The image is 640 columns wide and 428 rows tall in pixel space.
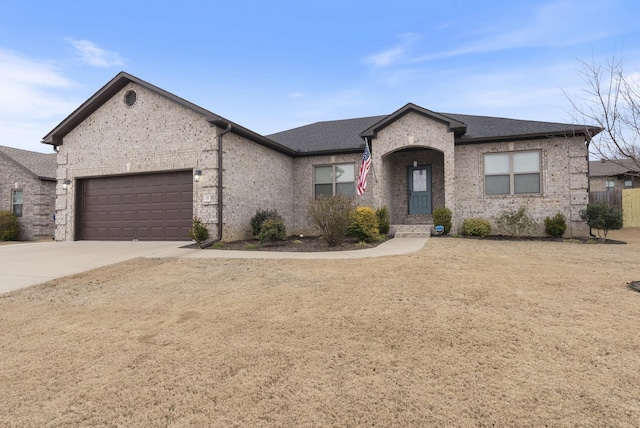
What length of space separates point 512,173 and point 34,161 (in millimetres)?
24986

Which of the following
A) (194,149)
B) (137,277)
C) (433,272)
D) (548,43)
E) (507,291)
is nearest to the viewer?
(507,291)

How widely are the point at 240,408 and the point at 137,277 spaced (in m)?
5.48

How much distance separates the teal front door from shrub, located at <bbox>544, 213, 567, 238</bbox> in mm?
4399

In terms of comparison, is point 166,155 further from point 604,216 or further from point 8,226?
point 604,216

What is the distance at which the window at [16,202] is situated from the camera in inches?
719

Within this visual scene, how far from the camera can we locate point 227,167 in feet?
39.1

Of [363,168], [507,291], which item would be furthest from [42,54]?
[507,291]

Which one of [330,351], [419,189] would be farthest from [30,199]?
[330,351]

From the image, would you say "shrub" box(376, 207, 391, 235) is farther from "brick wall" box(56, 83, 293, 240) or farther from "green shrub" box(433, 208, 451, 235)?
"brick wall" box(56, 83, 293, 240)

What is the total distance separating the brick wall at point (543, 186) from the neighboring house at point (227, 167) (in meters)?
0.04

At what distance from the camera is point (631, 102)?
222 inches

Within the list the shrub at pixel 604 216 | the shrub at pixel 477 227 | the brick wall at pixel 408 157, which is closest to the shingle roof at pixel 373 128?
the brick wall at pixel 408 157

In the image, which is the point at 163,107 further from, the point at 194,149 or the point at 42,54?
the point at 42,54

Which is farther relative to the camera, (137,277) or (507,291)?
(137,277)
